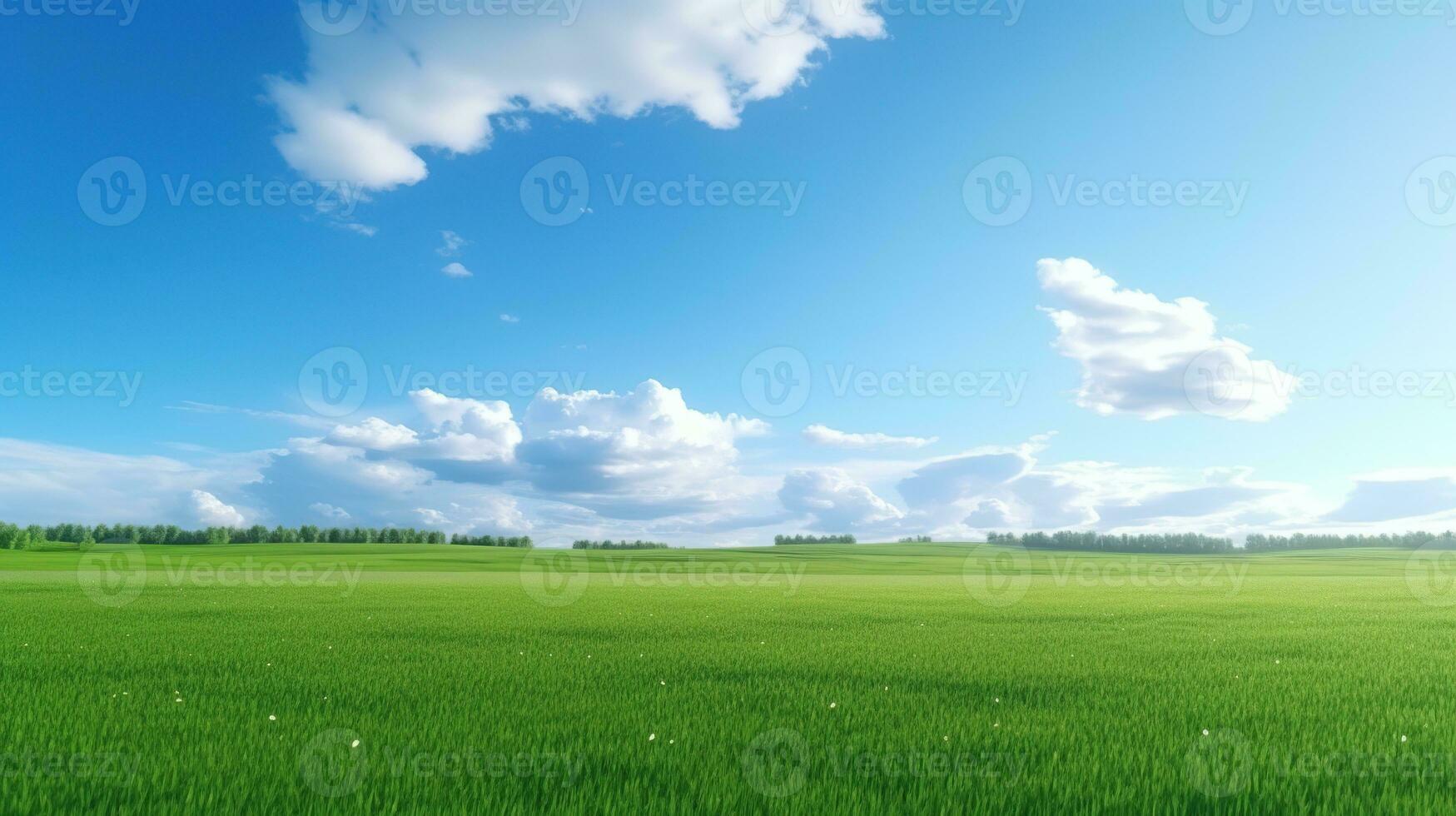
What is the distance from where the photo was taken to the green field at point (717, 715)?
7281mm

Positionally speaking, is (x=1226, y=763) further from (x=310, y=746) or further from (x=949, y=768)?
(x=310, y=746)

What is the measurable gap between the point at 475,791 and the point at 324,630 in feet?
51.8

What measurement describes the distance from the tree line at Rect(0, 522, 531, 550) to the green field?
158 m

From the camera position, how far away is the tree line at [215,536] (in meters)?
157

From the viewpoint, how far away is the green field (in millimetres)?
7281

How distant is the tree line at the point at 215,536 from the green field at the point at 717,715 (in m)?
158

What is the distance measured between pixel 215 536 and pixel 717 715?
186749 mm

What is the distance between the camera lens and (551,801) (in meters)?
6.84

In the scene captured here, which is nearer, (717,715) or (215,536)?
(717,715)

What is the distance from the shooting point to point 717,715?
10.1 meters

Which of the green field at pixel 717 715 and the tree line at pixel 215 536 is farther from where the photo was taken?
the tree line at pixel 215 536

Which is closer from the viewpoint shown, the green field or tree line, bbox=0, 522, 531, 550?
the green field

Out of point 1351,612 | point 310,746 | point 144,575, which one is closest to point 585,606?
point 310,746

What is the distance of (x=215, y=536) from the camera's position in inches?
6491
